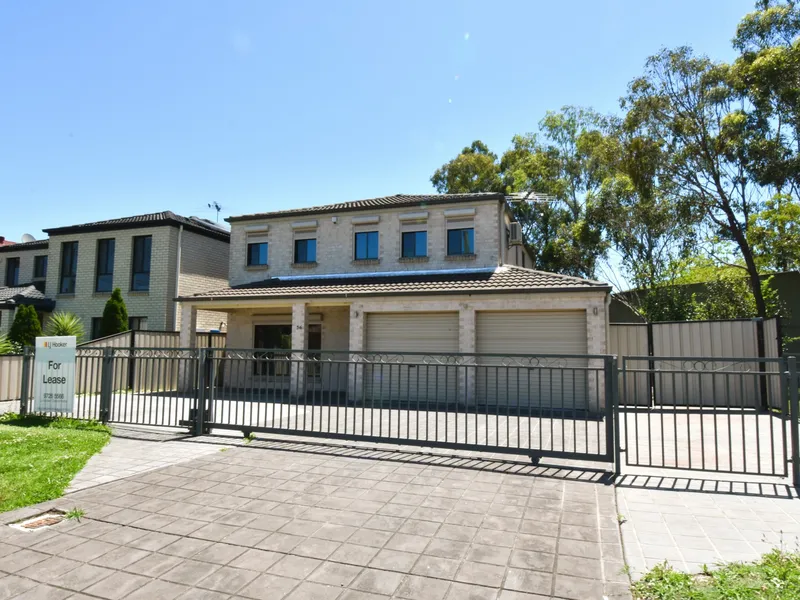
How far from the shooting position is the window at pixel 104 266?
22.2 m

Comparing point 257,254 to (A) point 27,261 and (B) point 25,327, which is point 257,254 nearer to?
(B) point 25,327

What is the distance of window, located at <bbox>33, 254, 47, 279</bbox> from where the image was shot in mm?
25812

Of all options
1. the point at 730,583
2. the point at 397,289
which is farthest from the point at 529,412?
the point at 397,289

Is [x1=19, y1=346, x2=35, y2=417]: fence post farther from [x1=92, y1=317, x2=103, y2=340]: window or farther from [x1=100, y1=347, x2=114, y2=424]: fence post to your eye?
[x1=92, y1=317, x2=103, y2=340]: window

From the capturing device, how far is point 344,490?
18.4 feet

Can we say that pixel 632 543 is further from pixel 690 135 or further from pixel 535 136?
pixel 535 136

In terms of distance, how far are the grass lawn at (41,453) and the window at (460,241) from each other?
12.4 m

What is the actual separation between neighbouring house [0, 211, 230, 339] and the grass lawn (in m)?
11.4

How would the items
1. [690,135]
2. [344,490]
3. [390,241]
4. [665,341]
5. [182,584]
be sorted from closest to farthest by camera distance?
[182,584], [344,490], [665,341], [690,135], [390,241]

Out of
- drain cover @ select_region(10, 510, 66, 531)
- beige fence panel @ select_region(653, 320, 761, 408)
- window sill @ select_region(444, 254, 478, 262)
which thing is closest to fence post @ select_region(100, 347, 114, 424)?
drain cover @ select_region(10, 510, 66, 531)

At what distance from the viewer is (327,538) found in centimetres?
422

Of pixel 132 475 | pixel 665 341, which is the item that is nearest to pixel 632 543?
pixel 132 475

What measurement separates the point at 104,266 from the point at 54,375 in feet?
49.0

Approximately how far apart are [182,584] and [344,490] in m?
2.40
